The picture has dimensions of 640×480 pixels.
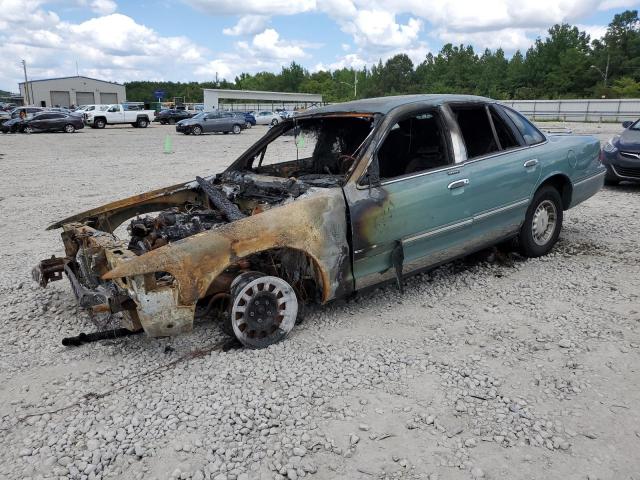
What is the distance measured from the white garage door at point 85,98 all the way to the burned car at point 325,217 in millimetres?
79760

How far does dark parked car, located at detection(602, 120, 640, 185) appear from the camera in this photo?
9148 millimetres

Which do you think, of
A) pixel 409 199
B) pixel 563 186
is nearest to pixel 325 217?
pixel 409 199

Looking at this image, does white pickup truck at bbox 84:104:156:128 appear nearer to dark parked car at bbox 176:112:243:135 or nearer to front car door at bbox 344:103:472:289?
dark parked car at bbox 176:112:243:135

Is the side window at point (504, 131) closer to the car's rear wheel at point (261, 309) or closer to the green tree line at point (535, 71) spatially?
the car's rear wheel at point (261, 309)

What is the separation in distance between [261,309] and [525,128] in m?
3.38

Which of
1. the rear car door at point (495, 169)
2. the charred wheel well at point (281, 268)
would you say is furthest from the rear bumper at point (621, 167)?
the charred wheel well at point (281, 268)

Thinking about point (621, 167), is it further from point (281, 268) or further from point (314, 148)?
point (281, 268)

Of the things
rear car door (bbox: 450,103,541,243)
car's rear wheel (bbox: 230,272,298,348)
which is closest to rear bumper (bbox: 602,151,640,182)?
rear car door (bbox: 450,103,541,243)

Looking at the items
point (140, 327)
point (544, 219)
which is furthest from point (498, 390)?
point (544, 219)

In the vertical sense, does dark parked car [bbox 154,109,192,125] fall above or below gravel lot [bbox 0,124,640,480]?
above

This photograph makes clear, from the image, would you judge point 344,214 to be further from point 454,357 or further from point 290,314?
point 454,357

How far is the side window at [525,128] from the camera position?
5250 mm

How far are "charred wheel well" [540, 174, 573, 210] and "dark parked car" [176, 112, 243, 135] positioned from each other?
87.2 feet

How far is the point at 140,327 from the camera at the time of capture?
3561mm
